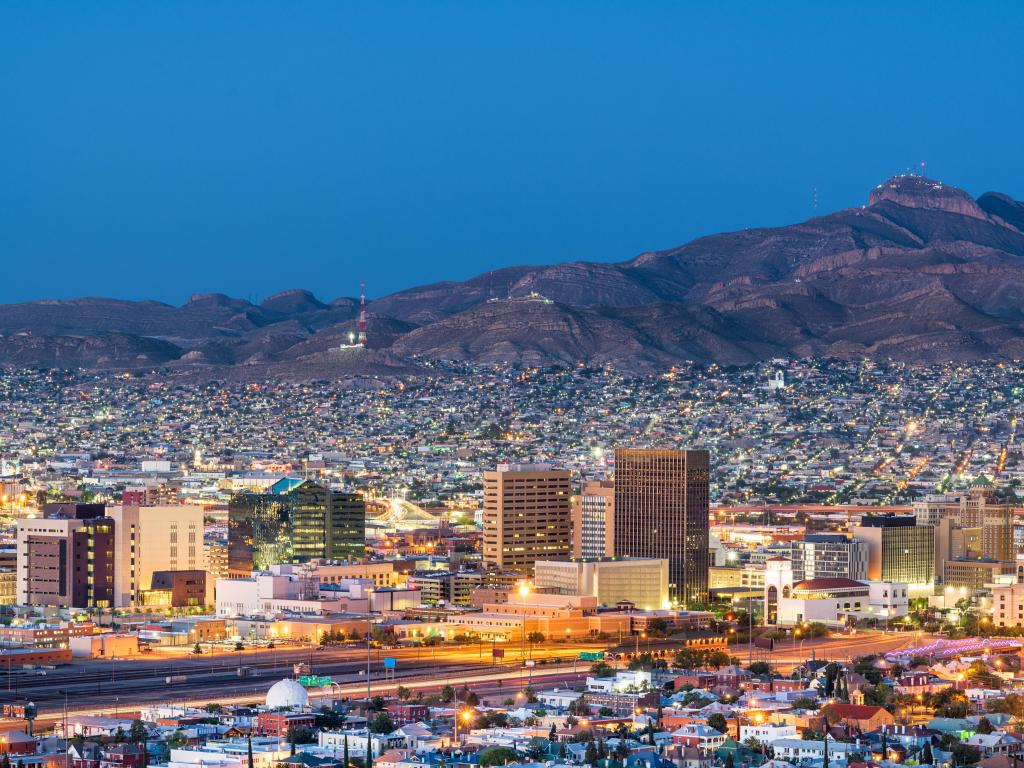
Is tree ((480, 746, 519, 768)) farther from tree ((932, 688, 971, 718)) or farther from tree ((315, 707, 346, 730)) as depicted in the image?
tree ((932, 688, 971, 718))

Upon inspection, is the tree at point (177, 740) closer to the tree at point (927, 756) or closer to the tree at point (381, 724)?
the tree at point (381, 724)

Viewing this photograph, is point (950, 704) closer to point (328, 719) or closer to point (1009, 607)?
point (328, 719)

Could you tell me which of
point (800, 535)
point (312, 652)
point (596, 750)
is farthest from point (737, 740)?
point (800, 535)

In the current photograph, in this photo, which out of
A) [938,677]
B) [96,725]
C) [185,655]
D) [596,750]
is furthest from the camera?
[185,655]

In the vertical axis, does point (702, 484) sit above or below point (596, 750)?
above

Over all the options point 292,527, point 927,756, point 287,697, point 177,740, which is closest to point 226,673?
point 287,697

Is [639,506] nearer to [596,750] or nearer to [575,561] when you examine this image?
[575,561]
